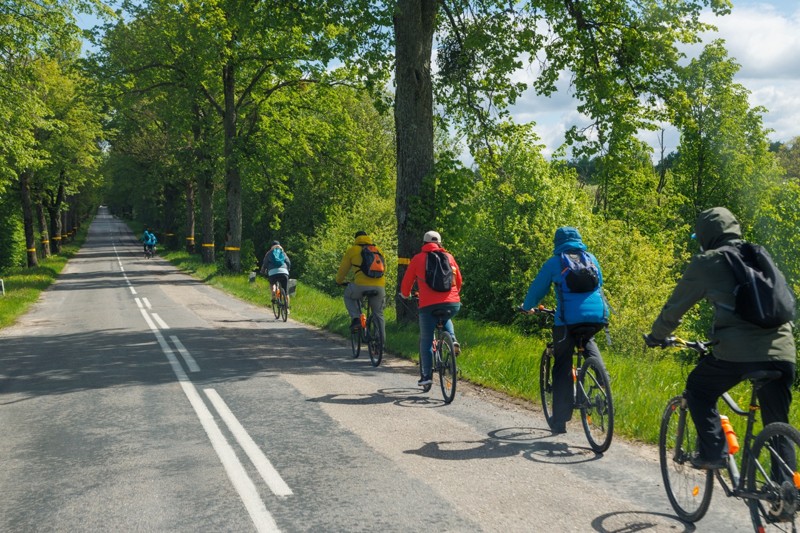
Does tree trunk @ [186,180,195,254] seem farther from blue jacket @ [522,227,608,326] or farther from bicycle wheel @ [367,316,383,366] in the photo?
blue jacket @ [522,227,608,326]

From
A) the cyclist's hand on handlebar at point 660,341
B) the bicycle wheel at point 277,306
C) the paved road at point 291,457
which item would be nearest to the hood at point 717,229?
the cyclist's hand on handlebar at point 660,341

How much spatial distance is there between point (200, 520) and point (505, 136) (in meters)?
12.9

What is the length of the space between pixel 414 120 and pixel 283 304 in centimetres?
652

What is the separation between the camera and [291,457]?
6059mm

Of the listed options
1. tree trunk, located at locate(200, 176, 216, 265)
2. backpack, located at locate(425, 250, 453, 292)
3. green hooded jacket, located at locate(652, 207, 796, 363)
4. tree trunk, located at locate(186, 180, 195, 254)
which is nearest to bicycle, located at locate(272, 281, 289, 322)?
backpack, located at locate(425, 250, 453, 292)

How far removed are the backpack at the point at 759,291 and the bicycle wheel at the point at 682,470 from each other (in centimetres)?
92

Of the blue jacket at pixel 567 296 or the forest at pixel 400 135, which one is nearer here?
the blue jacket at pixel 567 296

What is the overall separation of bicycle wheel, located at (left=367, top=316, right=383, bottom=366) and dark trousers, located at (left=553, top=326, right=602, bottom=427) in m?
4.68

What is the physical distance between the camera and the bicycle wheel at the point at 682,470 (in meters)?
4.46

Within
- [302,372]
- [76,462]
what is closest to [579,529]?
[76,462]

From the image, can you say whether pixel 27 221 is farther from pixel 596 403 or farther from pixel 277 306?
pixel 596 403

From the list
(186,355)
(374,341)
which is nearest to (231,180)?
(186,355)

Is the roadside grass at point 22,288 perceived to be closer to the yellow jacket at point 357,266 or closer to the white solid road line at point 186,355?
the white solid road line at point 186,355

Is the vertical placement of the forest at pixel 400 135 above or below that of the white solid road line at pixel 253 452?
above
